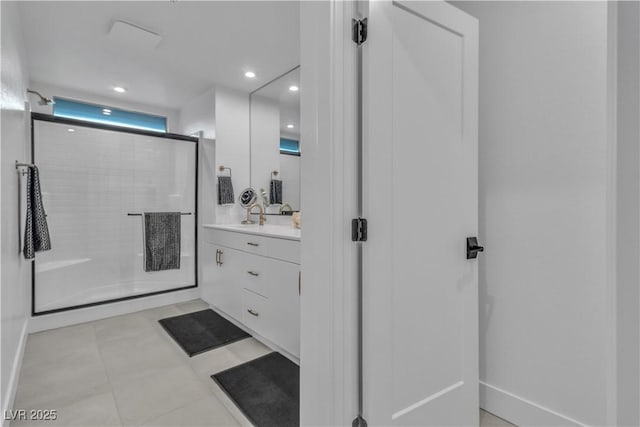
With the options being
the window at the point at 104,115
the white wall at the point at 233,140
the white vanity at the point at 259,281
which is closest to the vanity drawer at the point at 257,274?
the white vanity at the point at 259,281

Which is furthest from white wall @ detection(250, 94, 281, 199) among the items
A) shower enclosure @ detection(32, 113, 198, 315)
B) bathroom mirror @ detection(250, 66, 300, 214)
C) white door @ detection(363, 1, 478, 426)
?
white door @ detection(363, 1, 478, 426)

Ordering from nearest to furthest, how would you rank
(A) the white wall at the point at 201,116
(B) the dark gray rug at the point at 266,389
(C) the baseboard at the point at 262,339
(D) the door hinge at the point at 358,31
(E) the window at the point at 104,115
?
1. (D) the door hinge at the point at 358,31
2. (B) the dark gray rug at the point at 266,389
3. (C) the baseboard at the point at 262,339
4. (A) the white wall at the point at 201,116
5. (E) the window at the point at 104,115

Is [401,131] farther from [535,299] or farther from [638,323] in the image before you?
[535,299]

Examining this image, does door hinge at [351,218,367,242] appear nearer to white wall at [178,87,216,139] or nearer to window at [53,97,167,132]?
white wall at [178,87,216,139]

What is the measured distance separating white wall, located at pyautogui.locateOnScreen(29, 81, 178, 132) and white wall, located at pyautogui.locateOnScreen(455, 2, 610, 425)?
4099mm

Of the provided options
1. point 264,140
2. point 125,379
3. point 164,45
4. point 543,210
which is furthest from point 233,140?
point 543,210

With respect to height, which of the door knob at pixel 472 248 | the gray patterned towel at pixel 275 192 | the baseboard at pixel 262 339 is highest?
the gray patterned towel at pixel 275 192

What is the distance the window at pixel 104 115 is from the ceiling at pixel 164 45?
12.2 inches

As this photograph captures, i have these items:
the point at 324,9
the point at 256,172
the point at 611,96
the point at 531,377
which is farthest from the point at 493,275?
the point at 256,172

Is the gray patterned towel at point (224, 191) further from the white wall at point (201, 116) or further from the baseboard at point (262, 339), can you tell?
the baseboard at point (262, 339)

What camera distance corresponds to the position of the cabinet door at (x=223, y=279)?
2.81 metres

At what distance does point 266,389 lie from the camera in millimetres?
1855

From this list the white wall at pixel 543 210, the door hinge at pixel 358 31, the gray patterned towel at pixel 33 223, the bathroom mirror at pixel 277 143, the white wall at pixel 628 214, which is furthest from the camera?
the bathroom mirror at pixel 277 143

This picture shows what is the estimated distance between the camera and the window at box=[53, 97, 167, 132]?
386 centimetres
